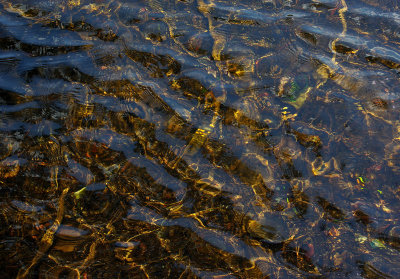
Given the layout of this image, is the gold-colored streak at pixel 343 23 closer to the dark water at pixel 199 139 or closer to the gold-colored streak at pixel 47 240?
the dark water at pixel 199 139

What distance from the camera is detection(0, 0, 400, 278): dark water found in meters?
3.38

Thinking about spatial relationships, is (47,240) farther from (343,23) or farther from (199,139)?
(343,23)

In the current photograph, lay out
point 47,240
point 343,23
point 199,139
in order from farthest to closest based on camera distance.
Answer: point 343,23, point 199,139, point 47,240

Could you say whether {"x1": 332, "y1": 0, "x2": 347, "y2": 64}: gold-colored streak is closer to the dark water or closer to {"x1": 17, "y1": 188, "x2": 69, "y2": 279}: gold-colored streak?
the dark water

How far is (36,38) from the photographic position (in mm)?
4695

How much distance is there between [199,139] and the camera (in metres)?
4.07

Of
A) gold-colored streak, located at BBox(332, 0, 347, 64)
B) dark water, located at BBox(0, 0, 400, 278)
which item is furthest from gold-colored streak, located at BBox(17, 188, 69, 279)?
gold-colored streak, located at BBox(332, 0, 347, 64)

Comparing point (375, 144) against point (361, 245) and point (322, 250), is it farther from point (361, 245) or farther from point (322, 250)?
point (322, 250)

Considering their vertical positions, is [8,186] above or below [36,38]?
below

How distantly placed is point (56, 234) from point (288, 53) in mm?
4315

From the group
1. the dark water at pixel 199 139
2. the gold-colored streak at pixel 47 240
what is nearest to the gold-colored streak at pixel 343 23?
the dark water at pixel 199 139

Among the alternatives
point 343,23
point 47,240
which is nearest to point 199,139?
point 47,240

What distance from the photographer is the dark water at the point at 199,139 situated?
3.38 meters

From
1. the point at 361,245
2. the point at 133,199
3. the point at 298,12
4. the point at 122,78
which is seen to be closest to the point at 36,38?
the point at 122,78
